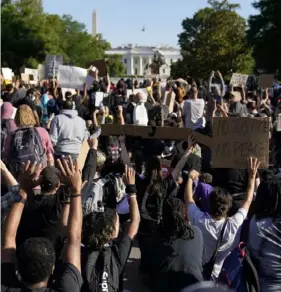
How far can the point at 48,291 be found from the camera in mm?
3000

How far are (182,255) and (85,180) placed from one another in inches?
55.8

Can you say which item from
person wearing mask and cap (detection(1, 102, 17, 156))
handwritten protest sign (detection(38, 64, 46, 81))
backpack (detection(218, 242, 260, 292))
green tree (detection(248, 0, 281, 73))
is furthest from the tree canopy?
backpack (detection(218, 242, 260, 292))

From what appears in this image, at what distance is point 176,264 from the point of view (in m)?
3.90

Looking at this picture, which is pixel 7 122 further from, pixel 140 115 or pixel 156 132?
pixel 140 115

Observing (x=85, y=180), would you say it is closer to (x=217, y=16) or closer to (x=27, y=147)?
(x=27, y=147)

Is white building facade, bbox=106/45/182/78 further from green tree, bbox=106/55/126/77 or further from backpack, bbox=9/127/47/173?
backpack, bbox=9/127/47/173

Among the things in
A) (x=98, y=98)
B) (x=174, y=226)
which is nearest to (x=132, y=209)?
(x=174, y=226)

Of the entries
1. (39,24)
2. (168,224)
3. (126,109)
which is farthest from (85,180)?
(39,24)

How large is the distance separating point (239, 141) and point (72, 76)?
9949 millimetres

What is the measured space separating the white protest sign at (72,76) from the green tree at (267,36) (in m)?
34.9

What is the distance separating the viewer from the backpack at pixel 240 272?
3.93 m

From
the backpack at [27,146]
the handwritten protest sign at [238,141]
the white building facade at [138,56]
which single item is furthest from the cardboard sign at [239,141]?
the white building facade at [138,56]

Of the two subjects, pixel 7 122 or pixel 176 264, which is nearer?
pixel 176 264

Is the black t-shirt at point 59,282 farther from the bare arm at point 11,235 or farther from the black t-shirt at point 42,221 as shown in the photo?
the black t-shirt at point 42,221
